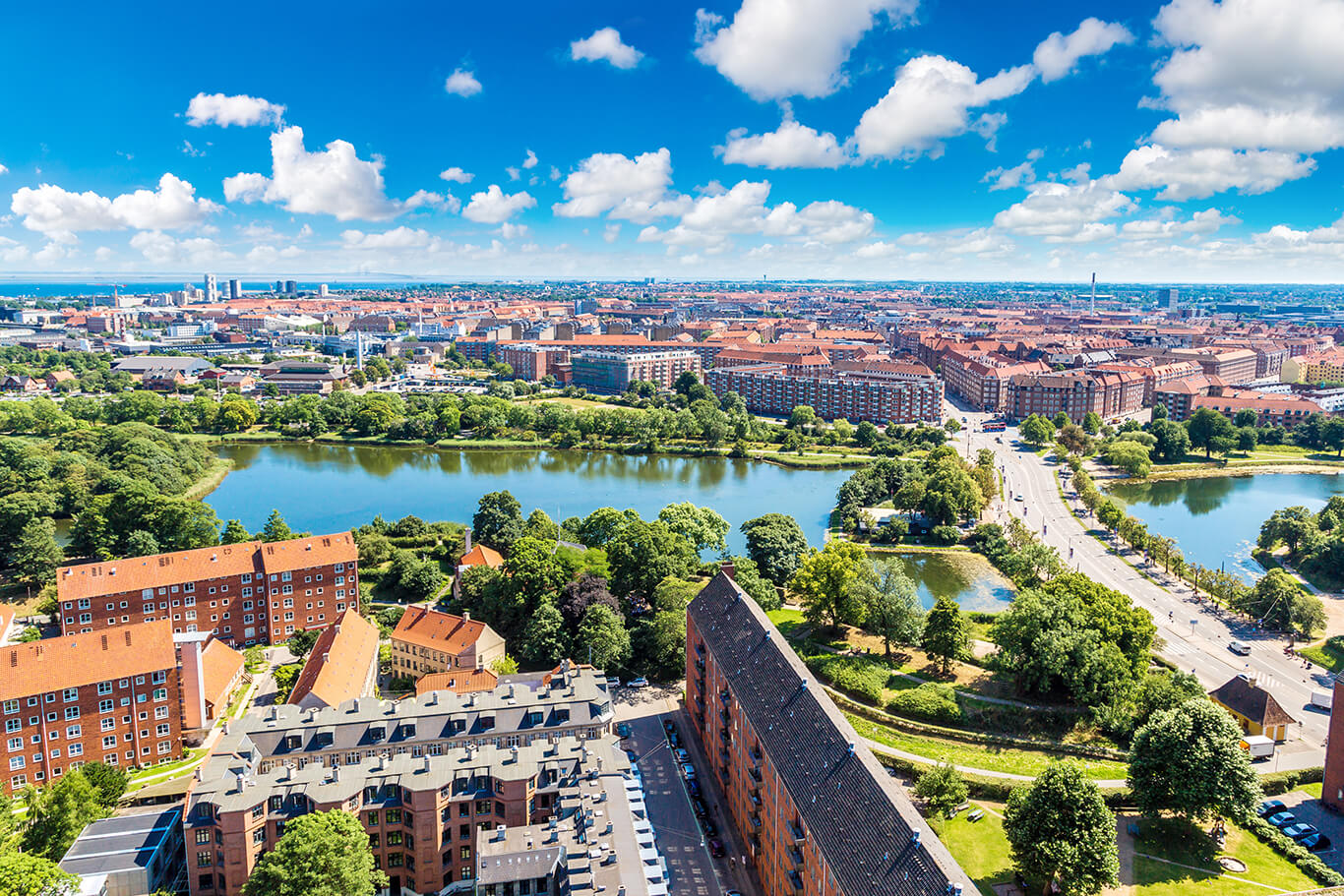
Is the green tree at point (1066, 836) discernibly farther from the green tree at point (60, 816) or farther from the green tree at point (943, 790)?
the green tree at point (60, 816)

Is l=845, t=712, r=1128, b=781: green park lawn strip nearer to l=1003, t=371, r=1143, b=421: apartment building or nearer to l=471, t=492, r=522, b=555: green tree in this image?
l=471, t=492, r=522, b=555: green tree

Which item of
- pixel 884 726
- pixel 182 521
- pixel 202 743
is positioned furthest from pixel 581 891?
pixel 182 521

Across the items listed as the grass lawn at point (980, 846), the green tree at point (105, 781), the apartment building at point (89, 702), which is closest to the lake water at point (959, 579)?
the grass lawn at point (980, 846)

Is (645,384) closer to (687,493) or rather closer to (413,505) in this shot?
(687,493)

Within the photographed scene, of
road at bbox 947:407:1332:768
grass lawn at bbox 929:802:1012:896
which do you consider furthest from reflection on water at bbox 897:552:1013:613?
grass lawn at bbox 929:802:1012:896

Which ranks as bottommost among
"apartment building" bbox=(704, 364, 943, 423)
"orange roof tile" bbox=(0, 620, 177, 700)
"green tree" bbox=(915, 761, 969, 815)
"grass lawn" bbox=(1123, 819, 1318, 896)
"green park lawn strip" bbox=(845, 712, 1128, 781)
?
"grass lawn" bbox=(1123, 819, 1318, 896)

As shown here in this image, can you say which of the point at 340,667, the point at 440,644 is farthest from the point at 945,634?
the point at 340,667

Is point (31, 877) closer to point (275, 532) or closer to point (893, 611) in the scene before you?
point (893, 611)
